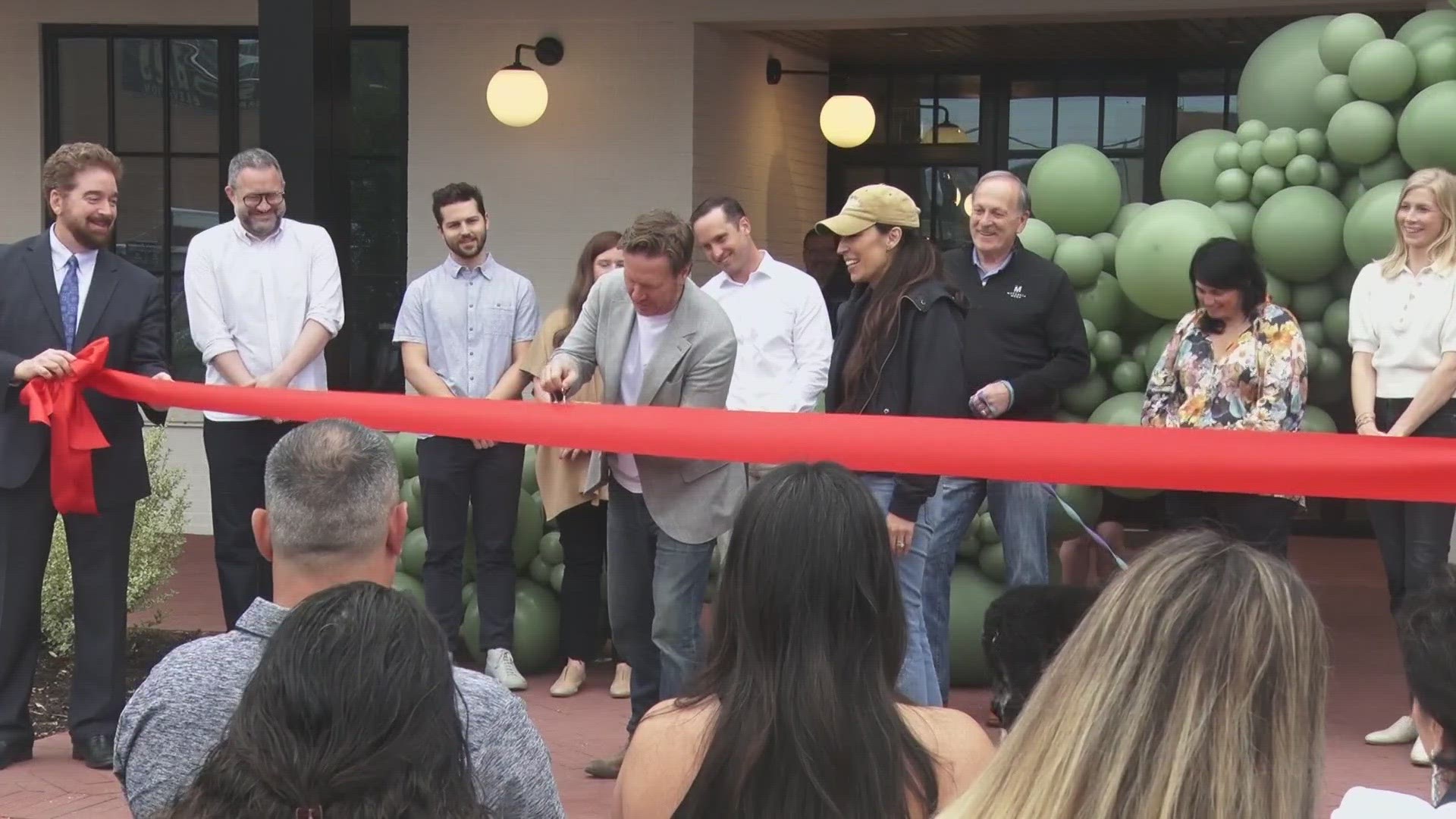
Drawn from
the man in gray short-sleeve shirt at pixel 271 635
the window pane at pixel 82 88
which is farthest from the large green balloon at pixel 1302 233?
the window pane at pixel 82 88

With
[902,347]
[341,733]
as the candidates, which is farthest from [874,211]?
[341,733]

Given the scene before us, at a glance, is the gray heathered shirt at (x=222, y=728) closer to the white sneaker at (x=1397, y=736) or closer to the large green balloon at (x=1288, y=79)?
the white sneaker at (x=1397, y=736)

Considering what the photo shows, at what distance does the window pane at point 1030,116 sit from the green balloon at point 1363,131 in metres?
5.07

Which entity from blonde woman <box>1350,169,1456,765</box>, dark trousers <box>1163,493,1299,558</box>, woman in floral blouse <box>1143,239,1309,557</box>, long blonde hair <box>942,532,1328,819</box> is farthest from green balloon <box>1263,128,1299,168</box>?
long blonde hair <box>942,532,1328,819</box>

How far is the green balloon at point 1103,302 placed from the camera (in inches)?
266

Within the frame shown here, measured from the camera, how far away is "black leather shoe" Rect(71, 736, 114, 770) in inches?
218

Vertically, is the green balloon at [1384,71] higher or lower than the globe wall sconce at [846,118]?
lower

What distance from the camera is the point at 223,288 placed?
6.05 metres

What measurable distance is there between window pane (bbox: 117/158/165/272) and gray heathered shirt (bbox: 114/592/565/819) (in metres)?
8.83

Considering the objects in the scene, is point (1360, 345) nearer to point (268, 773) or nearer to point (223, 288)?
point (223, 288)

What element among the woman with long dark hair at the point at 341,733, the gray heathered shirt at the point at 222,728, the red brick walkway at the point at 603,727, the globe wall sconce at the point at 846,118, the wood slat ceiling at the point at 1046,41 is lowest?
the red brick walkway at the point at 603,727

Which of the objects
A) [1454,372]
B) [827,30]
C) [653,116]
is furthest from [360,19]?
[1454,372]

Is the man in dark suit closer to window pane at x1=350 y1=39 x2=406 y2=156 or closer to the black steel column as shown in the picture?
the black steel column

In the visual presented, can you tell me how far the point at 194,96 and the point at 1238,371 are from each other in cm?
744
